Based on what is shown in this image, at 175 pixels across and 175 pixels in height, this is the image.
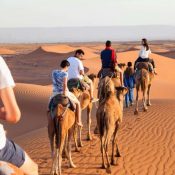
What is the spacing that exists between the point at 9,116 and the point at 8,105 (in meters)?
0.11

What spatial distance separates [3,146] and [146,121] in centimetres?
1243

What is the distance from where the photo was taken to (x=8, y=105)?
4.01 m

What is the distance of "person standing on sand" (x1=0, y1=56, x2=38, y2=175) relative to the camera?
4.01 metres

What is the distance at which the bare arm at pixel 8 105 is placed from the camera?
4.00m

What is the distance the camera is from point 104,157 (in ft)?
36.3

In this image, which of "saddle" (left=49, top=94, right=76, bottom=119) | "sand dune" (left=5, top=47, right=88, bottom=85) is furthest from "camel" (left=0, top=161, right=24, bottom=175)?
"sand dune" (left=5, top=47, right=88, bottom=85)

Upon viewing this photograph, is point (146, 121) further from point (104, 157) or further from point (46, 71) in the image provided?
point (46, 71)

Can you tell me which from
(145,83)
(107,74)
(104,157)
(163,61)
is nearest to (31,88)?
(145,83)

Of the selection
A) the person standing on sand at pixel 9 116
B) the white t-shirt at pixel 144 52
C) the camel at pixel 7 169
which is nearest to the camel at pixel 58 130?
the person standing on sand at pixel 9 116

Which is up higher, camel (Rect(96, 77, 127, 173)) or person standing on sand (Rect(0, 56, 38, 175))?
person standing on sand (Rect(0, 56, 38, 175))

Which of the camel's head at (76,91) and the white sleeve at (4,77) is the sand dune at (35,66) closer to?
the camel's head at (76,91)

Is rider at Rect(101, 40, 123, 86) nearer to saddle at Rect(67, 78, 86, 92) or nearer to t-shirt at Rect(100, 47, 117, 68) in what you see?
t-shirt at Rect(100, 47, 117, 68)

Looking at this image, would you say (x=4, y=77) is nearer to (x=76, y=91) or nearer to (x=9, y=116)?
(x=9, y=116)

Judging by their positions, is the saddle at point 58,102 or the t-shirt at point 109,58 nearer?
the saddle at point 58,102
